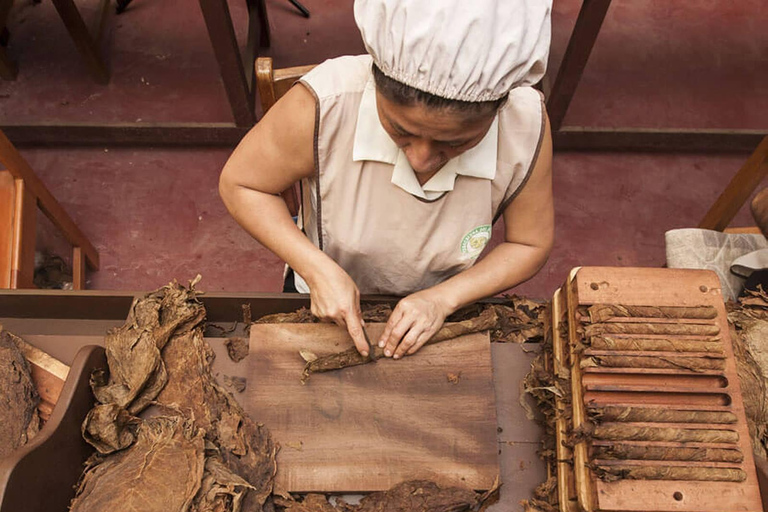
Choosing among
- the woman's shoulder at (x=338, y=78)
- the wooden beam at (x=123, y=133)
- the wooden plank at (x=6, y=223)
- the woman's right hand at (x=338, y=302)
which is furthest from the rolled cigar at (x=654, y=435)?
the wooden beam at (x=123, y=133)

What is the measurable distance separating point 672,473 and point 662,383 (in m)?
0.16

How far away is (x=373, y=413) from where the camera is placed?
3.92ft

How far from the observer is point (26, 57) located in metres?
3.16

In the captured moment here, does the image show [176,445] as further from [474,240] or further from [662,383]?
[662,383]

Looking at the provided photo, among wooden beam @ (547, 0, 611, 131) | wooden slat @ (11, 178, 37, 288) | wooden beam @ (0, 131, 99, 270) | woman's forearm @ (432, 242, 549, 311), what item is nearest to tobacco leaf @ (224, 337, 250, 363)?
woman's forearm @ (432, 242, 549, 311)

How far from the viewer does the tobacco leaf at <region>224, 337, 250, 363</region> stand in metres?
1.29

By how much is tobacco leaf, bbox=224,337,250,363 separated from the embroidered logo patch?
56 centimetres

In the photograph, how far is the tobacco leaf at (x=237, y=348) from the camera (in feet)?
4.24

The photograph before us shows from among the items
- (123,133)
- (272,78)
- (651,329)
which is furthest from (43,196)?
(651,329)

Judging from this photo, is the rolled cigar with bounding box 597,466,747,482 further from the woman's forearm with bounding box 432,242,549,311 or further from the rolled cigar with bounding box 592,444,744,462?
the woman's forearm with bounding box 432,242,549,311

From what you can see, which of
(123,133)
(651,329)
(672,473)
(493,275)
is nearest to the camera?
(672,473)

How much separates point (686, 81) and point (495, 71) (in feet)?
9.29

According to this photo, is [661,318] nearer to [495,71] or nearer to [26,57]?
[495,71]

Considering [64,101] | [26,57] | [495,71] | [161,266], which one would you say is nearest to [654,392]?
[495,71]
